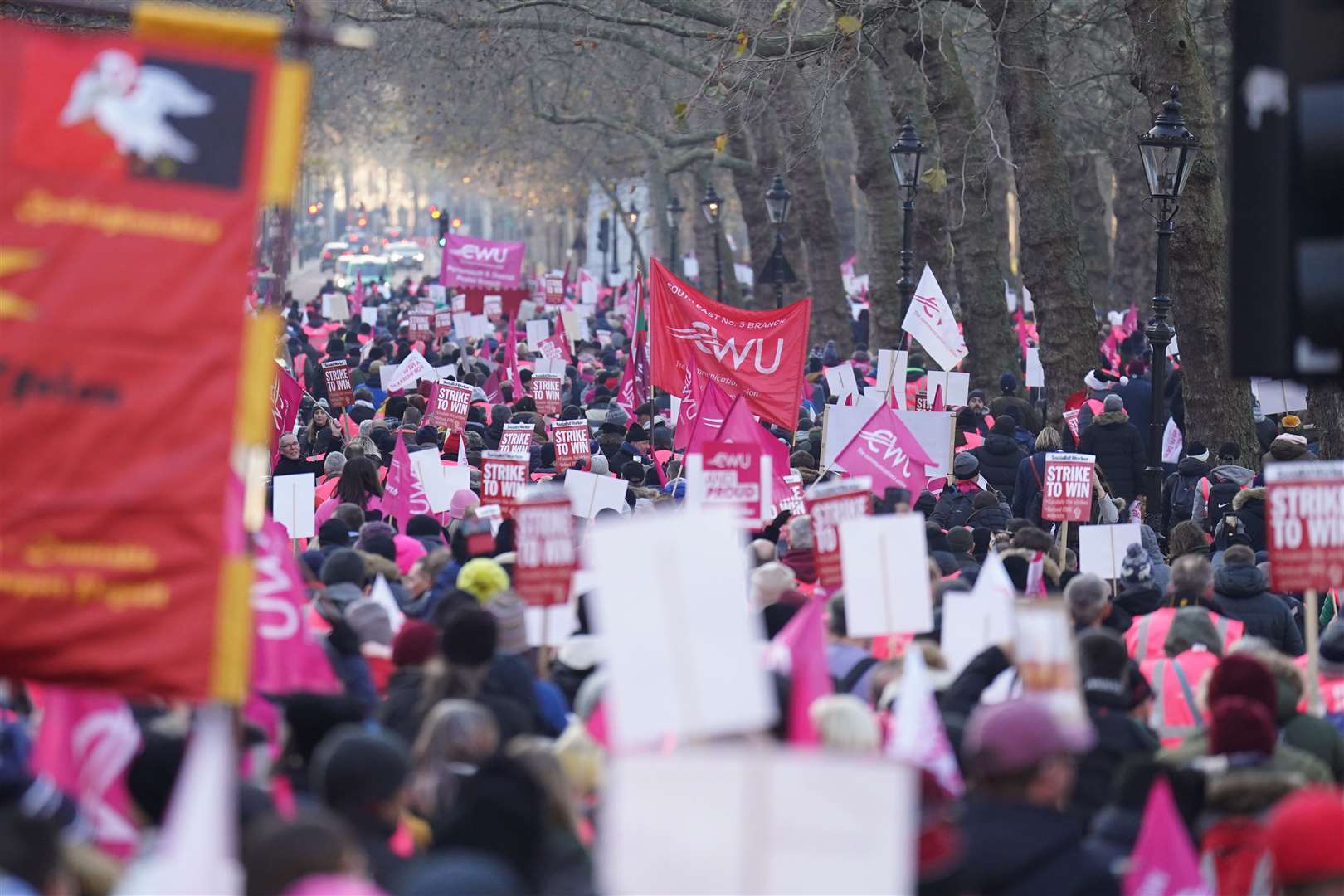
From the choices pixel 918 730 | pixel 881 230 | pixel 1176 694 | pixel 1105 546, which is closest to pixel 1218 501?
pixel 1105 546

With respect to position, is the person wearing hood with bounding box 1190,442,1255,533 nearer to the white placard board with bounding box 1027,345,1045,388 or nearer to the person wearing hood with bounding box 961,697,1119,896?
the person wearing hood with bounding box 961,697,1119,896

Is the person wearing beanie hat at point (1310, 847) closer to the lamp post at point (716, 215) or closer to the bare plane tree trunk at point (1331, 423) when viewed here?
the bare plane tree trunk at point (1331, 423)

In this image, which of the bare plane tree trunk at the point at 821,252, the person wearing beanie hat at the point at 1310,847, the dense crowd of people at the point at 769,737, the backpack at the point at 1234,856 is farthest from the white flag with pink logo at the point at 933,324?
the person wearing beanie hat at the point at 1310,847

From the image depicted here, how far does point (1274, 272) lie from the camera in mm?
4715

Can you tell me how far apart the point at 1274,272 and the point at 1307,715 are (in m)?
2.38

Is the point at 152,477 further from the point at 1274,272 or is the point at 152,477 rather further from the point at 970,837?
the point at 1274,272

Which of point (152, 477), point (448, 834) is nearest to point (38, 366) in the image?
point (152, 477)

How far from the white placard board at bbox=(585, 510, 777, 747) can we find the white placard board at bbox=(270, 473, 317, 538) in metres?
8.45

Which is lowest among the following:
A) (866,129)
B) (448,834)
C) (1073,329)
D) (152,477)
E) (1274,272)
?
(448,834)

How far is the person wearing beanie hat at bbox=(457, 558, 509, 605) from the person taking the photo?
28.0 feet

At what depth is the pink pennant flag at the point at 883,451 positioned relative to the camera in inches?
506

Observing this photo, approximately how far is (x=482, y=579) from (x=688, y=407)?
7431 mm

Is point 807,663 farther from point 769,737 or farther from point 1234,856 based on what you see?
point 1234,856

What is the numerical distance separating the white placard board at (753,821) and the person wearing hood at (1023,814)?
0.91 m
